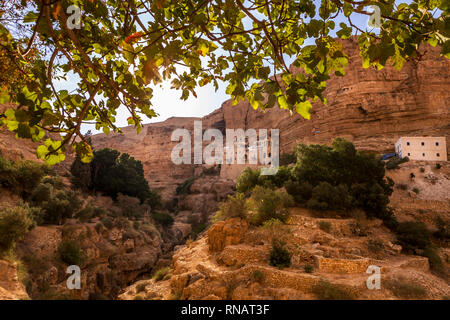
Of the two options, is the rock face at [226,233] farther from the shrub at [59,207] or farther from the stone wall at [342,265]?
the shrub at [59,207]

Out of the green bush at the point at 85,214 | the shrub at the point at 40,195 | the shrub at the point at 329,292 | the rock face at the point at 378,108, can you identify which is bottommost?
the shrub at the point at 329,292

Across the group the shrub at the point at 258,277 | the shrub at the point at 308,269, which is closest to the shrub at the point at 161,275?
the shrub at the point at 258,277

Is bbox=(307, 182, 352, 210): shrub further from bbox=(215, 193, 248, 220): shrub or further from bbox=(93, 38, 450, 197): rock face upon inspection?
bbox=(93, 38, 450, 197): rock face

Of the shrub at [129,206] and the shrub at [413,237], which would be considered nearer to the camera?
the shrub at [413,237]

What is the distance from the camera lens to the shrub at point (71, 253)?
11008 millimetres

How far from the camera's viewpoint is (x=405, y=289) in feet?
20.6

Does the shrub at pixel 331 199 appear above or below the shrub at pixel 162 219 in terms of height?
above

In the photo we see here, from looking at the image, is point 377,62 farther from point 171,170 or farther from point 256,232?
point 171,170

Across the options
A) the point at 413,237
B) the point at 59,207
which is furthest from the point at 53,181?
the point at 413,237

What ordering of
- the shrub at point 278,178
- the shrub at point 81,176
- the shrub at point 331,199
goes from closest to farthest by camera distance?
the shrub at point 331,199
the shrub at point 278,178
the shrub at point 81,176

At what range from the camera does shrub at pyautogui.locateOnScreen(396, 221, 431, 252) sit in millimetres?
10523

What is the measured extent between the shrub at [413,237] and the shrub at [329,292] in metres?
6.18
